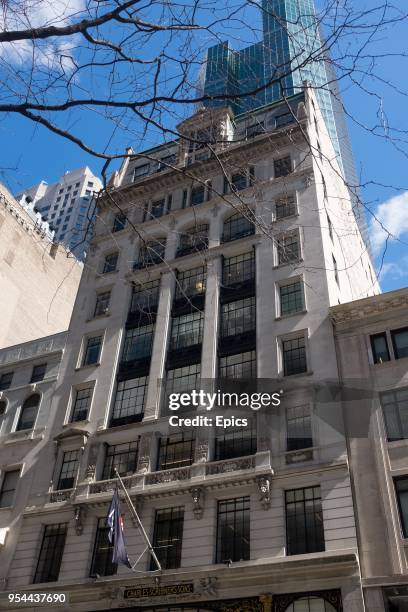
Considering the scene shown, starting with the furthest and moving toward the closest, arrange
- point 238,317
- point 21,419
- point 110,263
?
point 110,263 < point 21,419 < point 238,317

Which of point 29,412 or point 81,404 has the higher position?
point 29,412

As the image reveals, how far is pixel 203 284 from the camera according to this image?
1374 inches

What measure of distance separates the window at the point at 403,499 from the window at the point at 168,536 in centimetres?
942

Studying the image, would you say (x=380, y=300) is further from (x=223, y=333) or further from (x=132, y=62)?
Answer: (x=132, y=62)

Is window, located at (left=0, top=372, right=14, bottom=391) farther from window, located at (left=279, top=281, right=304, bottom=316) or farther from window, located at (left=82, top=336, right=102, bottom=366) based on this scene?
window, located at (left=279, top=281, right=304, bottom=316)

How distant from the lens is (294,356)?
1120 inches

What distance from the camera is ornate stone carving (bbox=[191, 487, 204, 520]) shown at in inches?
992

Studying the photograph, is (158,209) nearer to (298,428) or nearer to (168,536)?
(298,428)

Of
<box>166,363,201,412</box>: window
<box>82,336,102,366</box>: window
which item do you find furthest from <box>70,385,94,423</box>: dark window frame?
<box>166,363,201,412</box>: window

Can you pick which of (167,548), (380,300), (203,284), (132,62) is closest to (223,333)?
(203,284)

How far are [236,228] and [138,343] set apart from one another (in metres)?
9.79

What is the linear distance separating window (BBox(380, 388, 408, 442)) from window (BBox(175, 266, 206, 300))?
1351 cm

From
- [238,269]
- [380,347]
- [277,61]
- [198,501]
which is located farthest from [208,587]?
[277,61]

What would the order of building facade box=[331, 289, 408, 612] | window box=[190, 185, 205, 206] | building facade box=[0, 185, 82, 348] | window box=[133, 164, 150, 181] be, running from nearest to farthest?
building facade box=[331, 289, 408, 612] < window box=[190, 185, 205, 206] < window box=[133, 164, 150, 181] < building facade box=[0, 185, 82, 348]
